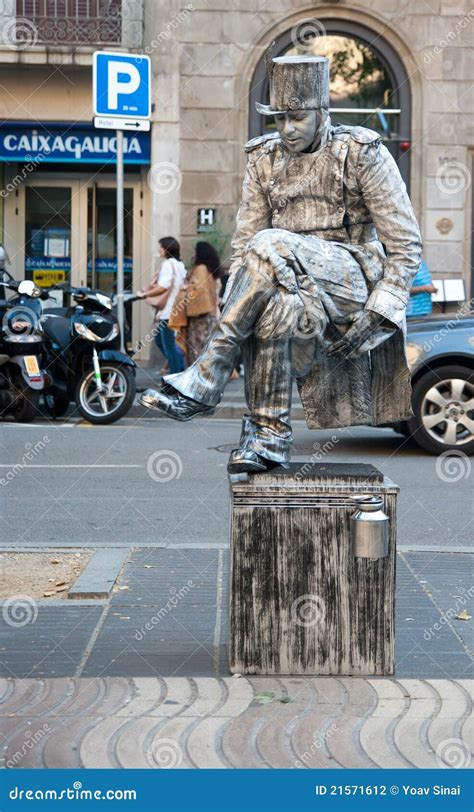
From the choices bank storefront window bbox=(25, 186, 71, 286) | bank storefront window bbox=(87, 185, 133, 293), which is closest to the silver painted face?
bank storefront window bbox=(87, 185, 133, 293)

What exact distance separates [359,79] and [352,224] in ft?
50.7

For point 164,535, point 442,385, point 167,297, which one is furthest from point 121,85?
point 164,535

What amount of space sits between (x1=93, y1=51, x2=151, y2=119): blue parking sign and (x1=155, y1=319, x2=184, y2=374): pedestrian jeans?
112 inches

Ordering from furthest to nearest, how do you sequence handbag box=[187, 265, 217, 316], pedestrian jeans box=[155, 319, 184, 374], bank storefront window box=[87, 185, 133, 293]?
bank storefront window box=[87, 185, 133, 293]
pedestrian jeans box=[155, 319, 184, 374]
handbag box=[187, 265, 217, 316]

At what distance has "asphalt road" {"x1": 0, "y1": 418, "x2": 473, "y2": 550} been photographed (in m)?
7.95

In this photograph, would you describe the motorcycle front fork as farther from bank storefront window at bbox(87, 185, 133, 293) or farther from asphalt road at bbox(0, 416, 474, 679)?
bank storefront window at bbox(87, 185, 133, 293)

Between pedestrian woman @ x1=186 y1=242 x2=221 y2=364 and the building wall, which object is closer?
pedestrian woman @ x1=186 y1=242 x2=221 y2=364

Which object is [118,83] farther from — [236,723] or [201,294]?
[236,723]

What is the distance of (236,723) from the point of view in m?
4.21

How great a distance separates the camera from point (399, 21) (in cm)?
1967

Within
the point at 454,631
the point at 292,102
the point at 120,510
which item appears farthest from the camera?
the point at 120,510

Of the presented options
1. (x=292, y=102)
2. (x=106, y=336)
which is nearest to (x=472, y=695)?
(x=292, y=102)

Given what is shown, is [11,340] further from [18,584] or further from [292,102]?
[292,102]

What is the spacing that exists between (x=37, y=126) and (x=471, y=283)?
6834 millimetres
